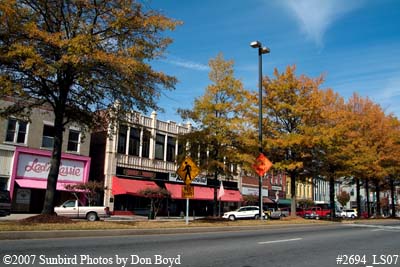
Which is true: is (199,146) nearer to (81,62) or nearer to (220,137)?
(220,137)

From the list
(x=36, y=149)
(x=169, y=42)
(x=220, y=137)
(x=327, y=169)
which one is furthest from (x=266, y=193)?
(x=169, y=42)

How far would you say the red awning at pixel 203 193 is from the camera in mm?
43438

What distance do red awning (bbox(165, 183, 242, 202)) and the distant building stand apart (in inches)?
408

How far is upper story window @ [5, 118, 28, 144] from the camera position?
32.2 meters

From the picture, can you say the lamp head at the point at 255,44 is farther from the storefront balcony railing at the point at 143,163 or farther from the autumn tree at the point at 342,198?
the autumn tree at the point at 342,198

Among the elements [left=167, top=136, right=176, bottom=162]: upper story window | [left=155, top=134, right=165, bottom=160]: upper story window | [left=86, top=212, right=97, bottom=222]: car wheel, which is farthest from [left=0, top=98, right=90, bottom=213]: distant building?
[left=167, top=136, right=176, bottom=162]: upper story window

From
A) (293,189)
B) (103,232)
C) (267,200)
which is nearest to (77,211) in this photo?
(293,189)

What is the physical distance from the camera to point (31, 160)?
3325cm

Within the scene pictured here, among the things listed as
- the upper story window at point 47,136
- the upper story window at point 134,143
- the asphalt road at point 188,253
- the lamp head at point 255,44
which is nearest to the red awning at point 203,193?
the upper story window at point 134,143

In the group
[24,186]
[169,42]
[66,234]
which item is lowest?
[66,234]

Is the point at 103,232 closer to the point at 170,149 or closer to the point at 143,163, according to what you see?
the point at 143,163

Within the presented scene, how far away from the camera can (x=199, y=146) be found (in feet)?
77.8

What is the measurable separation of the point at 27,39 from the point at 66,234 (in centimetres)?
707

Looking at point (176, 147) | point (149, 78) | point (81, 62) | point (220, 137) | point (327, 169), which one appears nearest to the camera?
point (81, 62)
